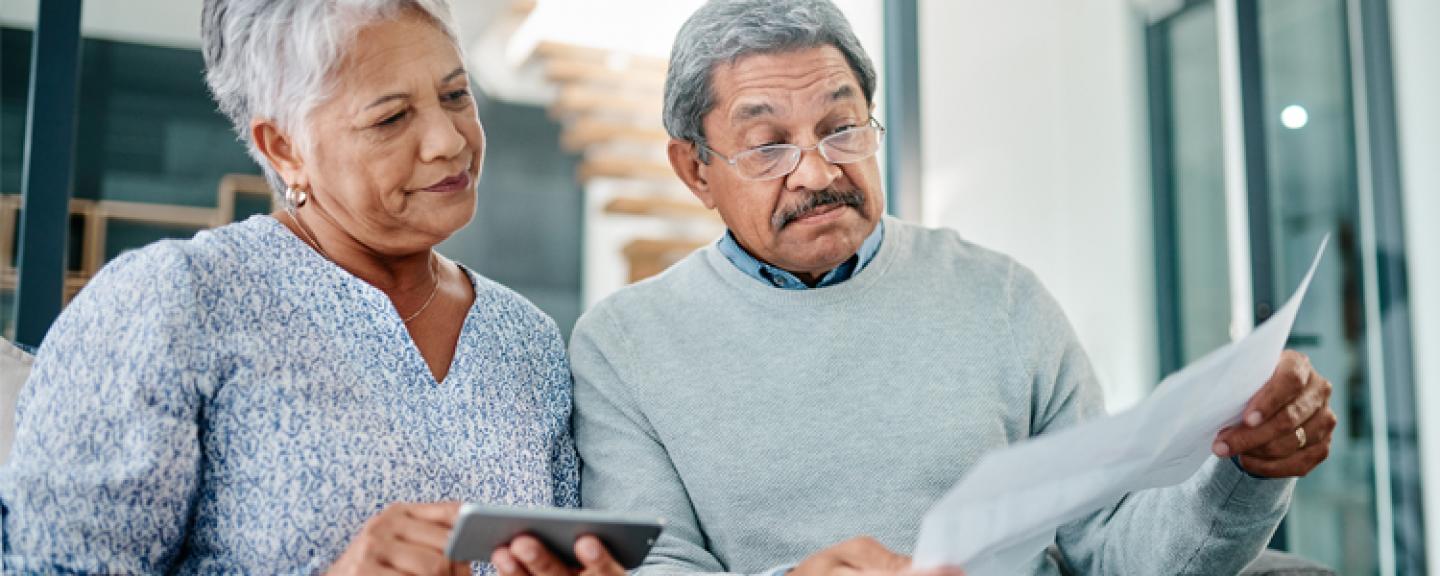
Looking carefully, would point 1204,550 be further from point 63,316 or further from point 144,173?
point 144,173

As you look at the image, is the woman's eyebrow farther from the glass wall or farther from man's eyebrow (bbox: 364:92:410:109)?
the glass wall

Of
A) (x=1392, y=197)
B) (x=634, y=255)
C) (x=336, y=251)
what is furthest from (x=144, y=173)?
(x=1392, y=197)

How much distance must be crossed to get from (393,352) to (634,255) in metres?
3.50

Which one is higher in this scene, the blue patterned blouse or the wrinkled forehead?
the wrinkled forehead

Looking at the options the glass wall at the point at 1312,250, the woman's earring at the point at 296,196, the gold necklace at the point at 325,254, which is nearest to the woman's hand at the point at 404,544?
the gold necklace at the point at 325,254

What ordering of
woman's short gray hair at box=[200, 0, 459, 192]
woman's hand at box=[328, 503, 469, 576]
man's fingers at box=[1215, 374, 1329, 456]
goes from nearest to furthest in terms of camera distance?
1. woman's hand at box=[328, 503, 469, 576]
2. man's fingers at box=[1215, 374, 1329, 456]
3. woman's short gray hair at box=[200, 0, 459, 192]

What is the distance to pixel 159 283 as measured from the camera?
1147 mm

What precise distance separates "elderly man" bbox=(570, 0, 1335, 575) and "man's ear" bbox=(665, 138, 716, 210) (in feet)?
0.07

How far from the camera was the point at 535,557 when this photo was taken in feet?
3.02

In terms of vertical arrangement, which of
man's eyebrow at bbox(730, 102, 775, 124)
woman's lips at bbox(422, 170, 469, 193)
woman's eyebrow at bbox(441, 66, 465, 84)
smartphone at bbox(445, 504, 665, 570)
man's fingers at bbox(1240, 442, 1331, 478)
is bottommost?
smartphone at bbox(445, 504, 665, 570)

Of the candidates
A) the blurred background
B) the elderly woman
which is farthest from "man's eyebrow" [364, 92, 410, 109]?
the blurred background

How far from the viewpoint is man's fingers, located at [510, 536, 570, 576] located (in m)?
0.92

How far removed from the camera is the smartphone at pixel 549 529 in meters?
0.86

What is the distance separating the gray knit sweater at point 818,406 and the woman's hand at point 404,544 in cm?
39
